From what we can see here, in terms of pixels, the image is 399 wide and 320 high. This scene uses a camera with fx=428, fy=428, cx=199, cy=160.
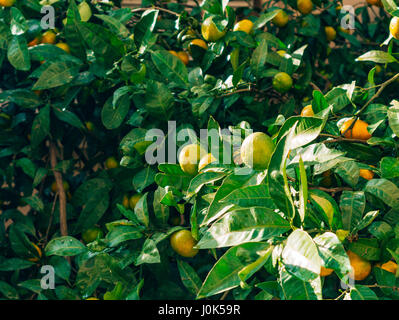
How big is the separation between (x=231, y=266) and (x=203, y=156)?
0.29m

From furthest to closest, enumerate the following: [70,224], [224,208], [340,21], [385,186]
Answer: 1. [340,21]
2. [70,224]
3. [385,186]
4. [224,208]

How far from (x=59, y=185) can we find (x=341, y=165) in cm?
91

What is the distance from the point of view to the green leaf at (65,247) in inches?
41.8

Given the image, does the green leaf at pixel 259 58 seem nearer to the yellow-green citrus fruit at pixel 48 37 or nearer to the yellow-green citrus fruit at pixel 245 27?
the yellow-green citrus fruit at pixel 245 27

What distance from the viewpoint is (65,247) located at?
1.08 m

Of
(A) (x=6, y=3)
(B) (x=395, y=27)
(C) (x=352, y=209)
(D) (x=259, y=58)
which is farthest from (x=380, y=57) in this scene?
(A) (x=6, y=3)

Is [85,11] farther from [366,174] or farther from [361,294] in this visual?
[361,294]

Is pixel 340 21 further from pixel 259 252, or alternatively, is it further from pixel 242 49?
pixel 259 252

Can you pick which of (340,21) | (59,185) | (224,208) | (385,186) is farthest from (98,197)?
(340,21)

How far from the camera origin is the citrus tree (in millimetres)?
640

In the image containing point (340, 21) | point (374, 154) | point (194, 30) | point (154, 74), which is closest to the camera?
point (374, 154)

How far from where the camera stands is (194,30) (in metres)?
1.31
